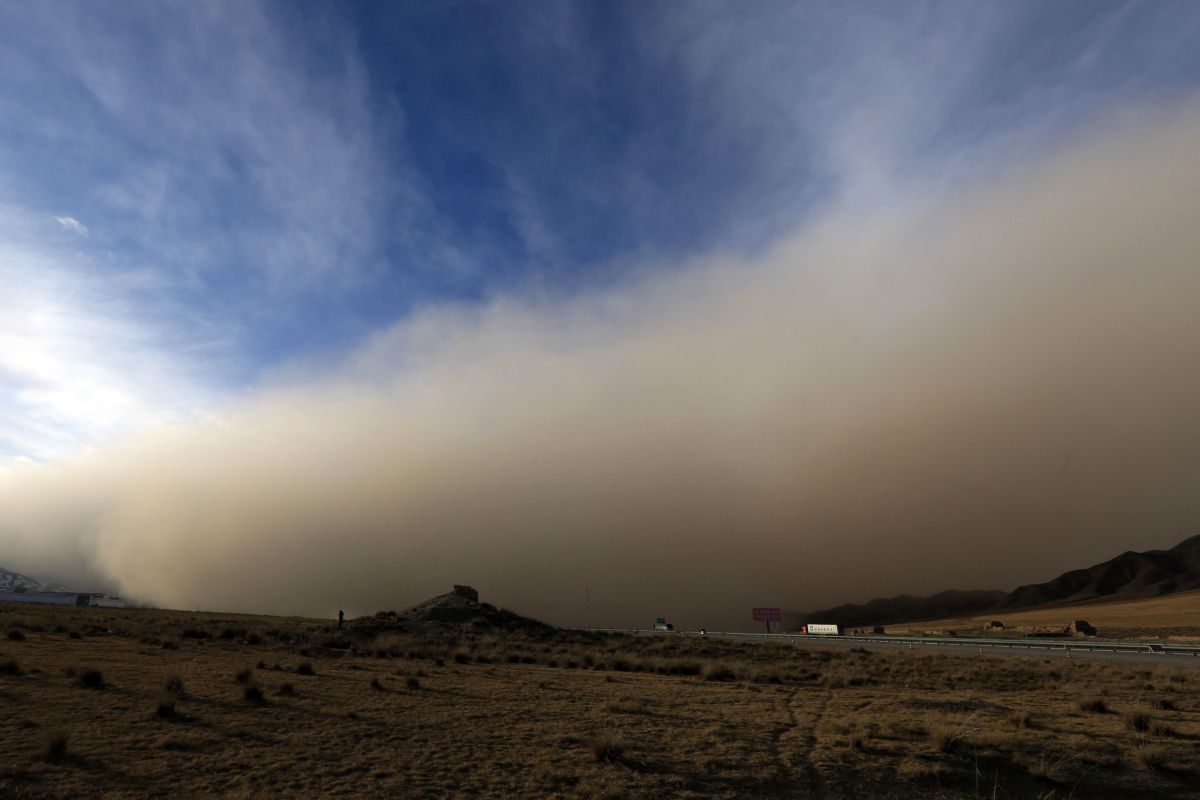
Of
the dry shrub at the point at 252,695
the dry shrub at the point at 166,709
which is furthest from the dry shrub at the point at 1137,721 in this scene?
the dry shrub at the point at 166,709

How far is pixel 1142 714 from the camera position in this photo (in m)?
20.6

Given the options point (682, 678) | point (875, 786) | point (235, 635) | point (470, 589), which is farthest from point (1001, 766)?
point (470, 589)

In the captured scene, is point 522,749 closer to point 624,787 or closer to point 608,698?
point 624,787

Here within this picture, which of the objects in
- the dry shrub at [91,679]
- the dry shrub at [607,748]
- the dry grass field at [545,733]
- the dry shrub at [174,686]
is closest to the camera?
the dry grass field at [545,733]

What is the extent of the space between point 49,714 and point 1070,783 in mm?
24322

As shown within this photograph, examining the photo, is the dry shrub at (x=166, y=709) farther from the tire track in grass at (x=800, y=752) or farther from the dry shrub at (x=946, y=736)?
the dry shrub at (x=946, y=736)

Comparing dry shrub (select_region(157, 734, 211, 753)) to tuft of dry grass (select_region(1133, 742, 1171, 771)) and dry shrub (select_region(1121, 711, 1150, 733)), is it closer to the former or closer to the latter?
tuft of dry grass (select_region(1133, 742, 1171, 771))

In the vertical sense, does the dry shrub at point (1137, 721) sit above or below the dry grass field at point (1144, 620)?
above

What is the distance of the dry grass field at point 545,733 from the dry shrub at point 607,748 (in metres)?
0.05

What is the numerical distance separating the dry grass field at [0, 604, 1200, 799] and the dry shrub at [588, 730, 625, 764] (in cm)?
5

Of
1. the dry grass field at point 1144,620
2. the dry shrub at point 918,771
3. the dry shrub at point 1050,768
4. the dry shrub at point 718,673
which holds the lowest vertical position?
the dry grass field at point 1144,620

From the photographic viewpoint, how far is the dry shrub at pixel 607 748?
589 inches

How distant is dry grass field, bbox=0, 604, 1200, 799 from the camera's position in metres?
12.9

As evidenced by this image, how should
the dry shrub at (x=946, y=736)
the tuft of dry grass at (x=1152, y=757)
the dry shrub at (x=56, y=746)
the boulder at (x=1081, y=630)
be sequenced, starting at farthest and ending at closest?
the boulder at (x=1081, y=630) → the dry shrub at (x=946, y=736) → the tuft of dry grass at (x=1152, y=757) → the dry shrub at (x=56, y=746)
